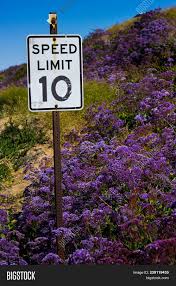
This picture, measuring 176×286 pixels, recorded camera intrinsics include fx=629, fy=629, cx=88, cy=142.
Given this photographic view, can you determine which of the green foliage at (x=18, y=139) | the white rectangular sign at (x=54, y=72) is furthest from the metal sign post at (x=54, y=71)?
the green foliage at (x=18, y=139)

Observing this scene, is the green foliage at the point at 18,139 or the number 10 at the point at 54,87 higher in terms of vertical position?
the number 10 at the point at 54,87

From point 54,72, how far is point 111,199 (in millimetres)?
2243

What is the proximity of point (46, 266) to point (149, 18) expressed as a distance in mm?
19347

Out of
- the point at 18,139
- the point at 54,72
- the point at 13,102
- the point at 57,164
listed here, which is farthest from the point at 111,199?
the point at 13,102

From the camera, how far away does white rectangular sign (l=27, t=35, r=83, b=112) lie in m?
6.79

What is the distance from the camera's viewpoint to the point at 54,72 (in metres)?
6.84

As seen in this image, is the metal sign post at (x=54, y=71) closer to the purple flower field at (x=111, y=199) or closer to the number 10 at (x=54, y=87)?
the number 10 at (x=54, y=87)

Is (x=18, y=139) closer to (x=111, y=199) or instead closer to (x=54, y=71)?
(x=111, y=199)

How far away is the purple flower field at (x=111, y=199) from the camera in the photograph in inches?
279

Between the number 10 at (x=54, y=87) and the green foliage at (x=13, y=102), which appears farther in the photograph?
the green foliage at (x=13, y=102)

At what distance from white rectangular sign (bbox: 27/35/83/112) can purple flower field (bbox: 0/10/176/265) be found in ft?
5.14

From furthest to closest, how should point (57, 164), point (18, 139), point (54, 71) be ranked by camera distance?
point (18, 139)
point (57, 164)
point (54, 71)

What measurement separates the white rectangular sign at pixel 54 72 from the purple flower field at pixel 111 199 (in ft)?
5.14

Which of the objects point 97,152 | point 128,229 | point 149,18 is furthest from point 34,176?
point 149,18
